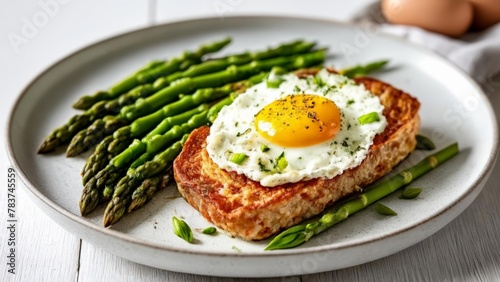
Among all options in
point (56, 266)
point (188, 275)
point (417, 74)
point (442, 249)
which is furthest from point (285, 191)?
point (417, 74)

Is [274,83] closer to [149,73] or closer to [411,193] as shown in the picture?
[149,73]

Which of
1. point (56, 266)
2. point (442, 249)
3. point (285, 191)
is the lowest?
point (442, 249)

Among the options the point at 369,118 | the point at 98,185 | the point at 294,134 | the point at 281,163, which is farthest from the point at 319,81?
the point at 98,185

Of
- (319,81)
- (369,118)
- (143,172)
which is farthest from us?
(319,81)

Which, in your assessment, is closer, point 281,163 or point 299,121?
point 281,163

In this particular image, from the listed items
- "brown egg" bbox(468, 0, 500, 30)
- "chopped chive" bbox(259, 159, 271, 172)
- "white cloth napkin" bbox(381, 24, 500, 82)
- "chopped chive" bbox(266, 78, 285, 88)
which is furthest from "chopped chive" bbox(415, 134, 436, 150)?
"brown egg" bbox(468, 0, 500, 30)

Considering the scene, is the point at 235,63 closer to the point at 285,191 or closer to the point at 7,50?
the point at 285,191
